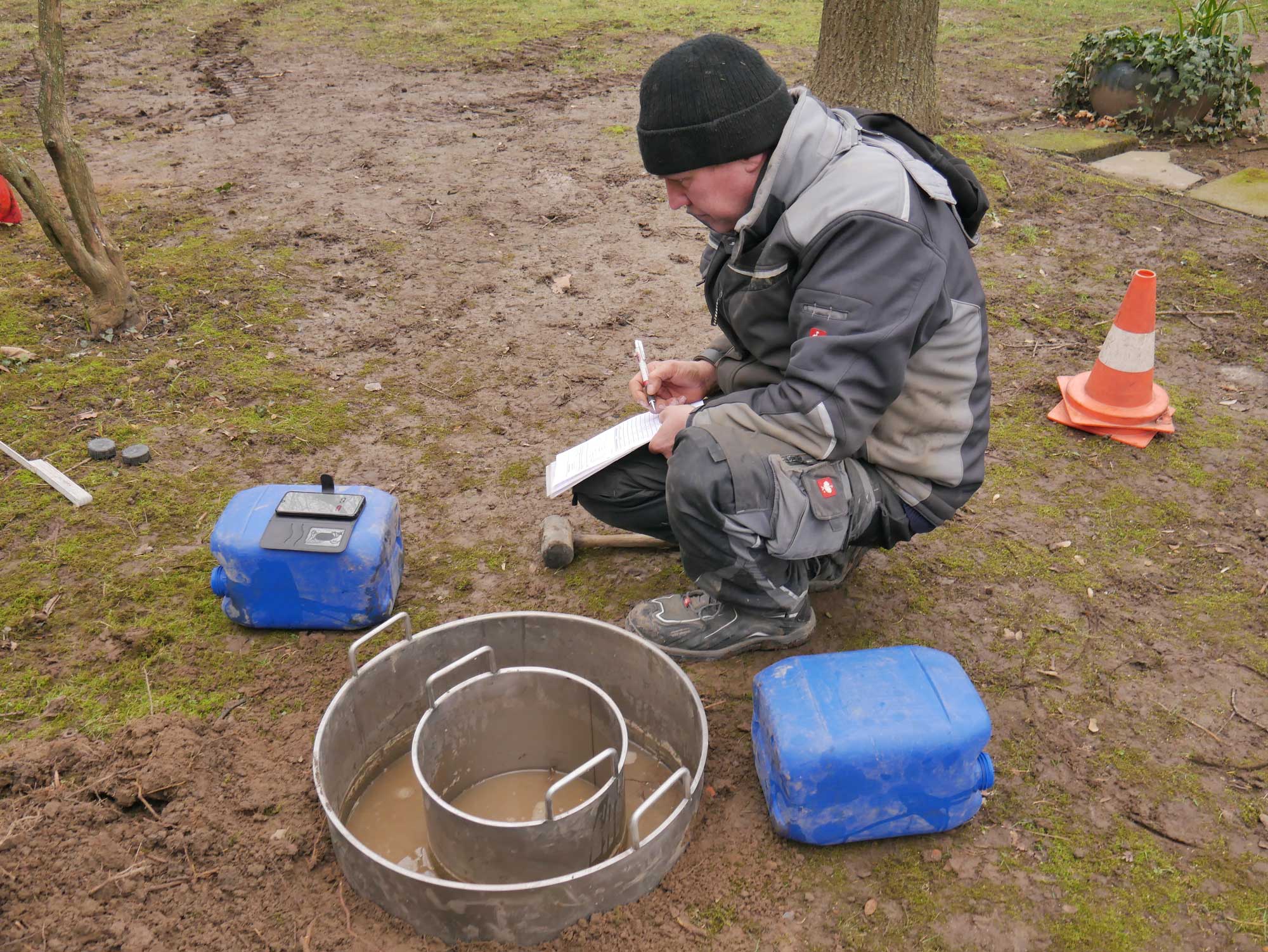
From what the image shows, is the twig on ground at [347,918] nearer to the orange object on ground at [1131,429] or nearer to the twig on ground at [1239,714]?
the twig on ground at [1239,714]

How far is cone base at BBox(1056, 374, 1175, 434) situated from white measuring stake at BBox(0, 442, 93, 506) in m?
3.80

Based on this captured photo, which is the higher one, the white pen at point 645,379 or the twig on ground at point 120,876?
the white pen at point 645,379

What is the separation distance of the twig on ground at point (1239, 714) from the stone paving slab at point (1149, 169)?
4545mm

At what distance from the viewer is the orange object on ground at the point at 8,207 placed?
18.2ft

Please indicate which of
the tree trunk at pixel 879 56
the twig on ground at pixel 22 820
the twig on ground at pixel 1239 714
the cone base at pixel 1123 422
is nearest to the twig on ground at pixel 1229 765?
the twig on ground at pixel 1239 714

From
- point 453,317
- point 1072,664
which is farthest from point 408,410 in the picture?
point 1072,664

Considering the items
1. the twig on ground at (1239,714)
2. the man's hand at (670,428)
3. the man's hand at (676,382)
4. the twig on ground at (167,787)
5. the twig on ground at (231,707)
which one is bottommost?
the twig on ground at (1239,714)

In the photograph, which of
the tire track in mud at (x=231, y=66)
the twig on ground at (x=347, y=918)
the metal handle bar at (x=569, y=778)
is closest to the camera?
the metal handle bar at (x=569, y=778)

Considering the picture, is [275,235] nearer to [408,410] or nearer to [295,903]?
[408,410]

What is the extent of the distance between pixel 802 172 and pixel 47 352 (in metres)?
3.62

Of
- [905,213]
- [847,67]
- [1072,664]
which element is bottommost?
[1072,664]

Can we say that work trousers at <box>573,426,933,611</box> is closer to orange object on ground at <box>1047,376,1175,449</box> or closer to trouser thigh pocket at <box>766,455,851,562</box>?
trouser thigh pocket at <box>766,455,851,562</box>

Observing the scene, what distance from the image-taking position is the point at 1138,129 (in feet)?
23.8

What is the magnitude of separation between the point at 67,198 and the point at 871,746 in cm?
415
